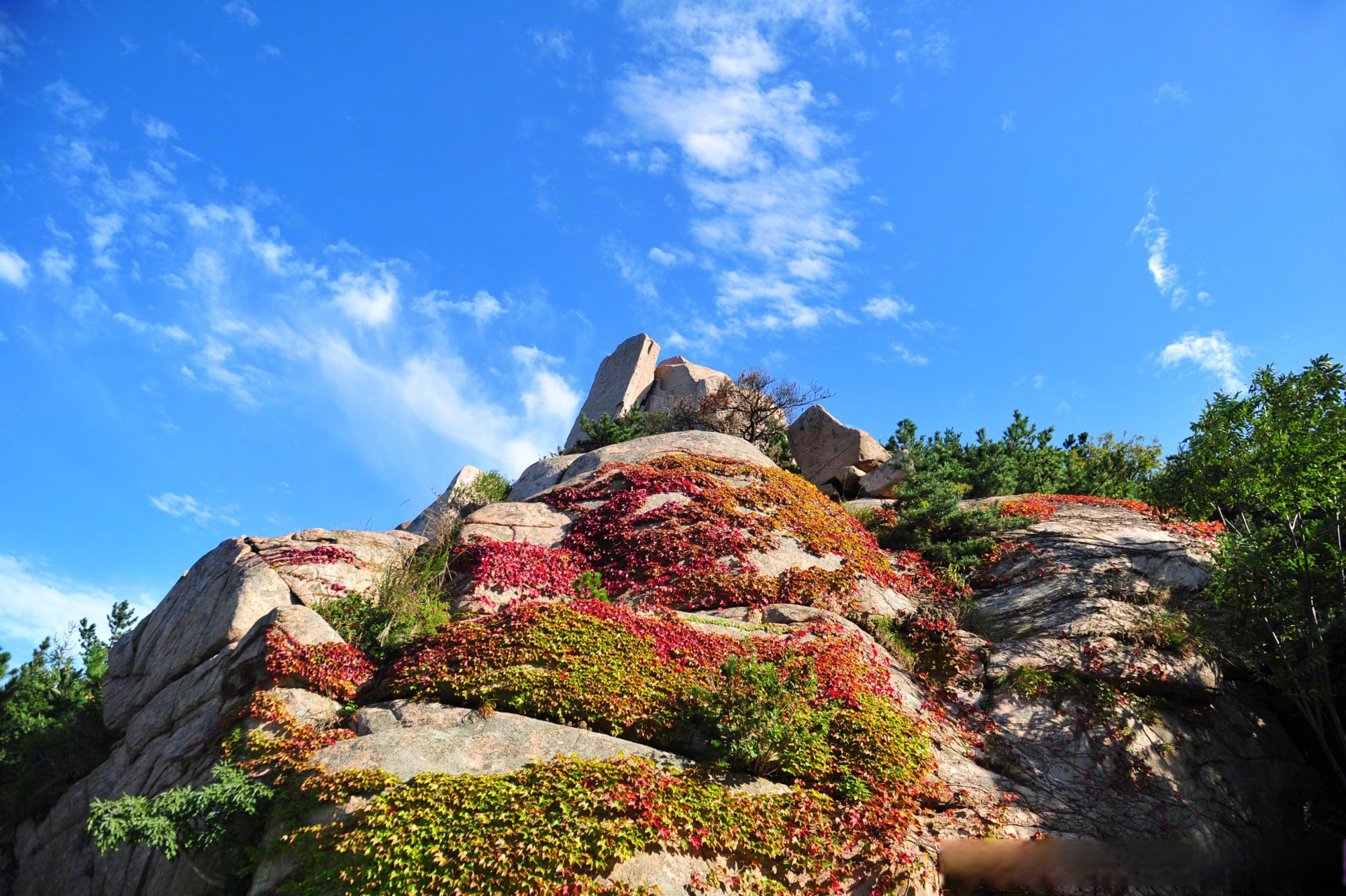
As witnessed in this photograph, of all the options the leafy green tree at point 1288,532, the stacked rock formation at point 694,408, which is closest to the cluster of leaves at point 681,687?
the leafy green tree at point 1288,532

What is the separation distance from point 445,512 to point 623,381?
78.6 ft

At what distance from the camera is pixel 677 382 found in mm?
38781

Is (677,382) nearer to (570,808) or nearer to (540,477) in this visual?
(540,477)

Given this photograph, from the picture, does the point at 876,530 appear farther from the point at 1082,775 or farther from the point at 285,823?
the point at 285,823

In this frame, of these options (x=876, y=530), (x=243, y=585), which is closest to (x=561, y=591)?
(x=243, y=585)

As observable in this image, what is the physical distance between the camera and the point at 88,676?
2106 centimetres

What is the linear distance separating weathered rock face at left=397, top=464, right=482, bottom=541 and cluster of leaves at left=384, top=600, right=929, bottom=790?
14.5 feet

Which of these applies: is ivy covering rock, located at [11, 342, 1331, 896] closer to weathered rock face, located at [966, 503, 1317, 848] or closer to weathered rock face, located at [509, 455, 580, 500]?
weathered rock face, located at [966, 503, 1317, 848]

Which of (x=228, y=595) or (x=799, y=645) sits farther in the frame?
(x=228, y=595)

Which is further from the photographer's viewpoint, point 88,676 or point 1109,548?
point 88,676

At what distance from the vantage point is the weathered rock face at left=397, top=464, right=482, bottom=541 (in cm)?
1524

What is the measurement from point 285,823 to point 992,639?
11493mm

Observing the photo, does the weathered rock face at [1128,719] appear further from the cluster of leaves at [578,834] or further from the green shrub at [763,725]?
the cluster of leaves at [578,834]

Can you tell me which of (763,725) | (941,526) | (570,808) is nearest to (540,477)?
(941,526)
